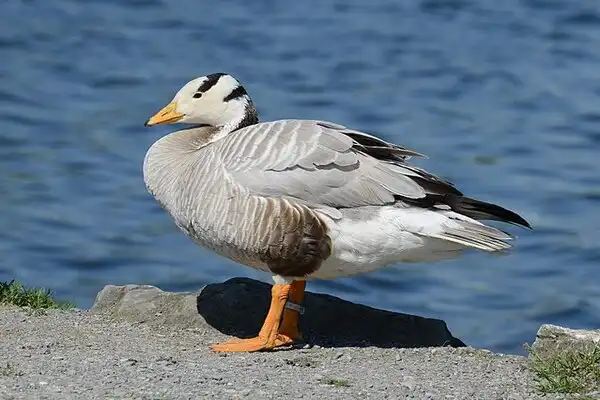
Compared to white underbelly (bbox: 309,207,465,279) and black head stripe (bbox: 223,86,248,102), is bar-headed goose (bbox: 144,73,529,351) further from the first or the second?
black head stripe (bbox: 223,86,248,102)

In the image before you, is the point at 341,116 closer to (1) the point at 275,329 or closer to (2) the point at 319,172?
(2) the point at 319,172

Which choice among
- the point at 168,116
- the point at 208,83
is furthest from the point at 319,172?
the point at 168,116

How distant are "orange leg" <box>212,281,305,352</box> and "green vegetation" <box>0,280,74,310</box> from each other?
52.2 inches

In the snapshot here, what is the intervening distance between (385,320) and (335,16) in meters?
12.7

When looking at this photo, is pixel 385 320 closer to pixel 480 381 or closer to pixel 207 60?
pixel 480 381

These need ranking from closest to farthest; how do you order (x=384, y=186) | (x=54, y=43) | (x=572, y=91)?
(x=384, y=186) < (x=572, y=91) < (x=54, y=43)

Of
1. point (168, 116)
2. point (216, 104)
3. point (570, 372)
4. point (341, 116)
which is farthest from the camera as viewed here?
point (341, 116)

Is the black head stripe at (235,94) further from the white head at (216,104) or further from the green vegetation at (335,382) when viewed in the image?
the green vegetation at (335,382)

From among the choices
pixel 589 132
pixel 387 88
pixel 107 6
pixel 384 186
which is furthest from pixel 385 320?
pixel 107 6

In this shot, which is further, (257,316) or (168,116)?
(168,116)

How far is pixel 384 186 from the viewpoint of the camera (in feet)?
25.2

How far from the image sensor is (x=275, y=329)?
7723 mm

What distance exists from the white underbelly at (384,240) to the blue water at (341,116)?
406 cm

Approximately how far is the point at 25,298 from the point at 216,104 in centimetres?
173
